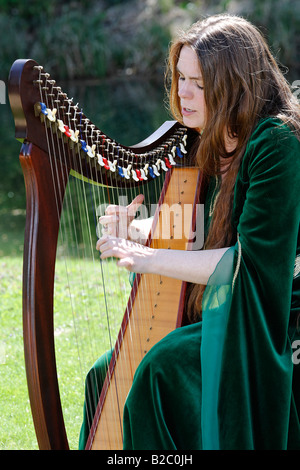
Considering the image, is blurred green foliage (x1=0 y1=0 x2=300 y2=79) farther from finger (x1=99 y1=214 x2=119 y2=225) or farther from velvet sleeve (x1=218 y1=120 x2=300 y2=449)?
velvet sleeve (x1=218 y1=120 x2=300 y2=449)

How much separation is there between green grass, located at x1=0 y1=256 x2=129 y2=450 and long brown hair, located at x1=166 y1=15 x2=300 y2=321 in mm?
551

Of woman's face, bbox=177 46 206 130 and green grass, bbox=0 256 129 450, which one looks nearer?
woman's face, bbox=177 46 206 130

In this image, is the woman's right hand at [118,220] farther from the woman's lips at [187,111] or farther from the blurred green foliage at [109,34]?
the blurred green foliage at [109,34]

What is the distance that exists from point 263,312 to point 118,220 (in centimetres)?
57

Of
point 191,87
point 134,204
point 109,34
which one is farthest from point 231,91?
point 109,34

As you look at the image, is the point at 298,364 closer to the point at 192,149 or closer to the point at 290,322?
the point at 290,322

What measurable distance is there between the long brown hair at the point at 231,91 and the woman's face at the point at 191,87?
1.1 inches

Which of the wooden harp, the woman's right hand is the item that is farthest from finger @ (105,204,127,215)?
the wooden harp

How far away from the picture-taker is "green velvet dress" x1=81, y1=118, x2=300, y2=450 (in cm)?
163

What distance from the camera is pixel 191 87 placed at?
1.85 m

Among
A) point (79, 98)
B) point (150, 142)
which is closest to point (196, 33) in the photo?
point (150, 142)

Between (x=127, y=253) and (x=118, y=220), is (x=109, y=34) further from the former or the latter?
(x=127, y=253)

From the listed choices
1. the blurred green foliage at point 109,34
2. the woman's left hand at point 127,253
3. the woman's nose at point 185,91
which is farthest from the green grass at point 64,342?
the blurred green foliage at point 109,34

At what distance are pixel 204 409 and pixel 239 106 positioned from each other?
2.68 feet
